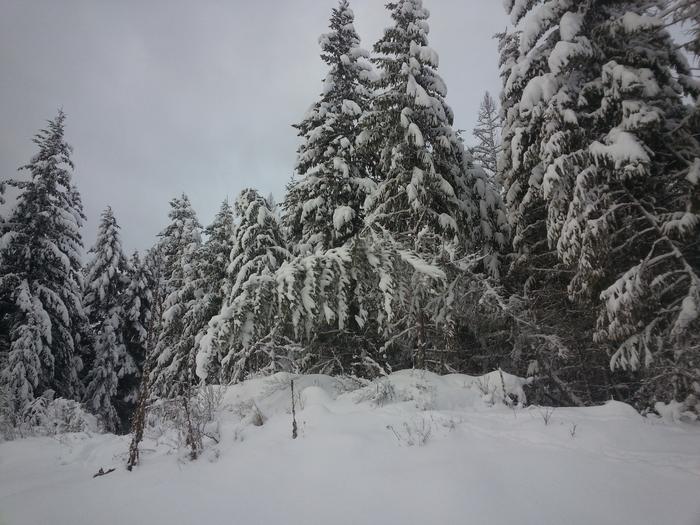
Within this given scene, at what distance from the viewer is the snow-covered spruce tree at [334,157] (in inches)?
459

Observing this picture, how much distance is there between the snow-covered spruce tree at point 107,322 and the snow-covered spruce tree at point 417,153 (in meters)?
19.9

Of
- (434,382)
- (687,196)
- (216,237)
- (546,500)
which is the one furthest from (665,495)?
(216,237)

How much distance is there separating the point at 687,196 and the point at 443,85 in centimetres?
678

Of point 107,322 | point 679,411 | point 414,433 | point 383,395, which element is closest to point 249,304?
point 383,395

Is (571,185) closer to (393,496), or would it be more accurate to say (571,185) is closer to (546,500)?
(546,500)

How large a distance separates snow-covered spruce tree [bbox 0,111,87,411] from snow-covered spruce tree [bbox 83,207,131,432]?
3254 millimetres

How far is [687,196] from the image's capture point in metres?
7.93

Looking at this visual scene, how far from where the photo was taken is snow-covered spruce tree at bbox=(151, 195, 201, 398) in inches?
665

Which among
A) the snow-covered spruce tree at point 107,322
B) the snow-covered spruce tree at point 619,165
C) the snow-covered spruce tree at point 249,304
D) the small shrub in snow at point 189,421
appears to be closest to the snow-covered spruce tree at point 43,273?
the snow-covered spruce tree at point 107,322

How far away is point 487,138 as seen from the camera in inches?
945

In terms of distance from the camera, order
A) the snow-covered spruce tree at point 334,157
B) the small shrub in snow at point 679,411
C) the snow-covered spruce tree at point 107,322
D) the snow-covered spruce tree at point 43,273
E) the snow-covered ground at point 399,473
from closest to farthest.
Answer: the snow-covered ground at point 399,473 → the small shrub in snow at point 679,411 → the snow-covered spruce tree at point 334,157 → the snow-covered spruce tree at point 43,273 → the snow-covered spruce tree at point 107,322

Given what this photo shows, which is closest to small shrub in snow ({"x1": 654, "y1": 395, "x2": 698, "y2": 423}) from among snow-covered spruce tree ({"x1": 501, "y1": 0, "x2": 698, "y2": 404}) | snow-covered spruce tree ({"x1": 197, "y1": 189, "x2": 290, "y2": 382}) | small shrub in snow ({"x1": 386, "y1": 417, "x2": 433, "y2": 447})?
snow-covered spruce tree ({"x1": 501, "y1": 0, "x2": 698, "y2": 404})

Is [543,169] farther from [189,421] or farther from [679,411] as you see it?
[189,421]

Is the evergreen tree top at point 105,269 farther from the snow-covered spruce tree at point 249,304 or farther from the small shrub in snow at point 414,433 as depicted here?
the small shrub in snow at point 414,433
